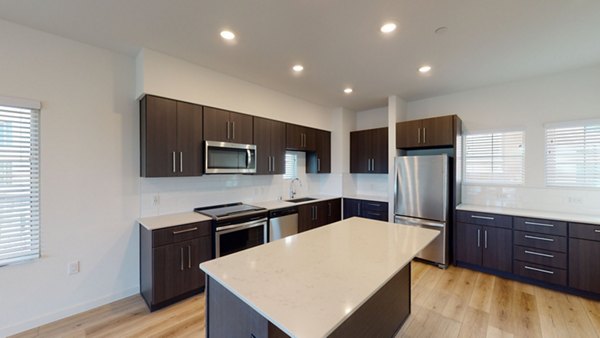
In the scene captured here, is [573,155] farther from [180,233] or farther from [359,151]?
[180,233]

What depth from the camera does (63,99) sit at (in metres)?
2.43

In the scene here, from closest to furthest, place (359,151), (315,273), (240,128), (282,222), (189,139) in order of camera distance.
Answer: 1. (315,273)
2. (189,139)
3. (240,128)
4. (282,222)
5. (359,151)

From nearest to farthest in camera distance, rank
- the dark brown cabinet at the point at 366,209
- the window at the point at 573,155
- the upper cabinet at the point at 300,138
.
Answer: the window at the point at 573,155
the upper cabinet at the point at 300,138
the dark brown cabinet at the point at 366,209

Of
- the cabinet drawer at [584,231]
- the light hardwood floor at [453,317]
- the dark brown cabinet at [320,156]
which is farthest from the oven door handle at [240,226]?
the cabinet drawer at [584,231]

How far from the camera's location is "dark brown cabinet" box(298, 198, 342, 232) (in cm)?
405

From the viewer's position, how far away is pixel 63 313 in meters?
2.40

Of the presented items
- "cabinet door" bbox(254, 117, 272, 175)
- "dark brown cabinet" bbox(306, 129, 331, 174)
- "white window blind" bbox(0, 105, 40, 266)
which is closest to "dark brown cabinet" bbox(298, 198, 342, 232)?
"dark brown cabinet" bbox(306, 129, 331, 174)

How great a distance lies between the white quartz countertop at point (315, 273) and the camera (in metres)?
0.98

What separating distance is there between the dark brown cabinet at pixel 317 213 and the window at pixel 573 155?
10.3 feet

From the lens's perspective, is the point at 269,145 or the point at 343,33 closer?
the point at 343,33

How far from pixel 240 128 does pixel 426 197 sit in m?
2.96

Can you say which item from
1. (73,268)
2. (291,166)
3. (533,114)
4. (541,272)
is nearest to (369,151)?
(291,166)

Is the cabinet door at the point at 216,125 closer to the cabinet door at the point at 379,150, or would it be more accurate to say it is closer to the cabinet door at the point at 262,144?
the cabinet door at the point at 262,144

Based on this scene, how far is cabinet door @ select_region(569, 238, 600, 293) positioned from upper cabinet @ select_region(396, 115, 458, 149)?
5.87 feet
